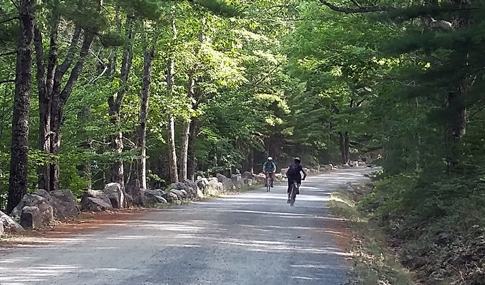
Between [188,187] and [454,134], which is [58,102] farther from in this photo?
[454,134]

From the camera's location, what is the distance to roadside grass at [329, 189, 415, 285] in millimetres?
9062

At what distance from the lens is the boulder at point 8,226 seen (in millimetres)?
12195

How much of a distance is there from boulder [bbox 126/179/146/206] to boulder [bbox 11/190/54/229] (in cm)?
635

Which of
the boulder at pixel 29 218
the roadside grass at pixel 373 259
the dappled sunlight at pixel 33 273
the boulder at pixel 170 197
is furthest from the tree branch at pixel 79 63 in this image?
the dappled sunlight at pixel 33 273

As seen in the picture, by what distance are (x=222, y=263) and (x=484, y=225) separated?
472cm

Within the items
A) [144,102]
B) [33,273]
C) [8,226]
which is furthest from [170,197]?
[33,273]

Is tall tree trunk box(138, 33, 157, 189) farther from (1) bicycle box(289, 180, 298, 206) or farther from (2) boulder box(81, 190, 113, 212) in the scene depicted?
(1) bicycle box(289, 180, 298, 206)

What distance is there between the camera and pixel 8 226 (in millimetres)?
12430

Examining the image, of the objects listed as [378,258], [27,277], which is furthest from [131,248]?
[378,258]

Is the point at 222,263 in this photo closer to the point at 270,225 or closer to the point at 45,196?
the point at 270,225

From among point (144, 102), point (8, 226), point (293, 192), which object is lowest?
point (8, 226)

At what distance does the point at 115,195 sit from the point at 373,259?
10.5 m

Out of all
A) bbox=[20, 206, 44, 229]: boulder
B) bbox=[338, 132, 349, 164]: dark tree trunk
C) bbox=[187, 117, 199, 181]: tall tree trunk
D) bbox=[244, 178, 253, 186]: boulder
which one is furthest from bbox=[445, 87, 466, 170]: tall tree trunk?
bbox=[338, 132, 349, 164]: dark tree trunk

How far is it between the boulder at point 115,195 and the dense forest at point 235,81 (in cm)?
102
